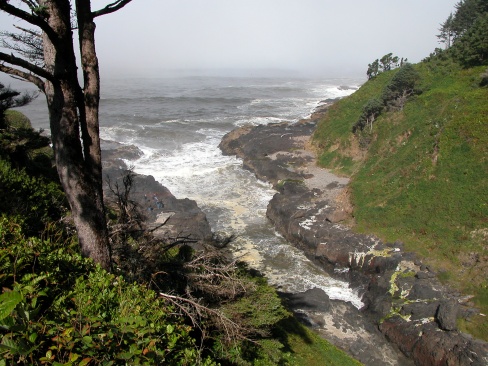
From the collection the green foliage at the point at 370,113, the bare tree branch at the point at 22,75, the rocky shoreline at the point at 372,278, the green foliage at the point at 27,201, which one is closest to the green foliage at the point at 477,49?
the green foliage at the point at 370,113

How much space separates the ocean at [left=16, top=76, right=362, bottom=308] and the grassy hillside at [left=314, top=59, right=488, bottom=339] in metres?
5.22

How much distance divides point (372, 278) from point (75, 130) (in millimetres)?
17867

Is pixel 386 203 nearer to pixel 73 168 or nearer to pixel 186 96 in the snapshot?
pixel 73 168

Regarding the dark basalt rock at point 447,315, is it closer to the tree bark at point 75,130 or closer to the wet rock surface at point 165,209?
the wet rock surface at point 165,209

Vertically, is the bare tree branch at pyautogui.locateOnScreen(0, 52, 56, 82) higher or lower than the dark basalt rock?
higher

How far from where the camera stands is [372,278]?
18688mm

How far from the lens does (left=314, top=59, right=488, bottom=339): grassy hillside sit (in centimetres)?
1806

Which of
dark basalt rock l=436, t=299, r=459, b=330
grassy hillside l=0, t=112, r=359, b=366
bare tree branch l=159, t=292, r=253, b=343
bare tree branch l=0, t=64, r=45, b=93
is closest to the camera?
grassy hillside l=0, t=112, r=359, b=366

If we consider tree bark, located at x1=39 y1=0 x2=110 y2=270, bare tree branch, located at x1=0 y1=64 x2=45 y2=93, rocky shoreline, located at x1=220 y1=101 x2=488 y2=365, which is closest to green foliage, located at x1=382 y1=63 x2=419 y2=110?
rocky shoreline, located at x1=220 y1=101 x2=488 y2=365

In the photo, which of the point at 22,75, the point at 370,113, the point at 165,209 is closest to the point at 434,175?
the point at 370,113

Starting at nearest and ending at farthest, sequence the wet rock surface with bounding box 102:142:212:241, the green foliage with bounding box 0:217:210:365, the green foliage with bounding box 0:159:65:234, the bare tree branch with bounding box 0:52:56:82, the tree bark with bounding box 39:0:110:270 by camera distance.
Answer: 1. the green foliage with bounding box 0:217:210:365
2. the bare tree branch with bounding box 0:52:56:82
3. the tree bark with bounding box 39:0:110:270
4. the green foliage with bounding box 0:159:65:234
5. the wet rock surface with bounding box 102:142:212:241

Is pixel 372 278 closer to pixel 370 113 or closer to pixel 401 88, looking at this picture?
pixel 370 113

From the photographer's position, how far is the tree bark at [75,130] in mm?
4320

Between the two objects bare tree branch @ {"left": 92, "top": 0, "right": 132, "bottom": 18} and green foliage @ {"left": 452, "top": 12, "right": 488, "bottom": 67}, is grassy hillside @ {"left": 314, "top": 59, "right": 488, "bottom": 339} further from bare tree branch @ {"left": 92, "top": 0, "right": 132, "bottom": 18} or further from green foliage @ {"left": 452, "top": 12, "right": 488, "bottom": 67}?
bare tree branch @ {"left": 92, "top": 0, "right": 132, "bottom": 18}
